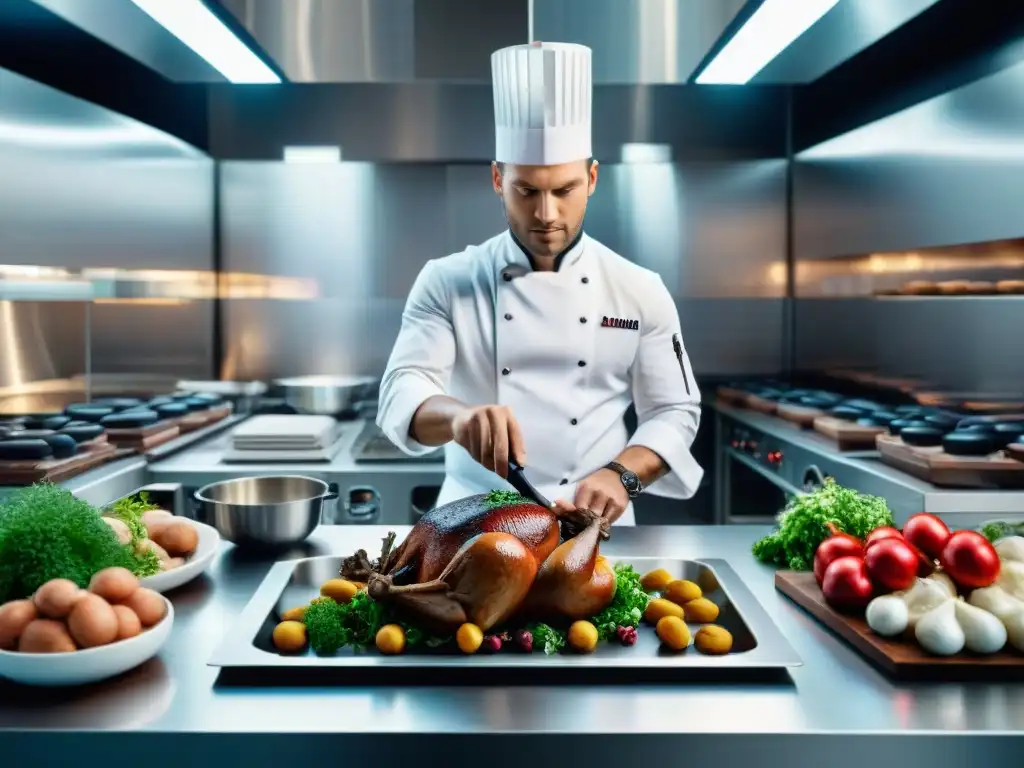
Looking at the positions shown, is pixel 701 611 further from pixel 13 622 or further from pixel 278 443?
pixel 278 443

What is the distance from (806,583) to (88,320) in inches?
101

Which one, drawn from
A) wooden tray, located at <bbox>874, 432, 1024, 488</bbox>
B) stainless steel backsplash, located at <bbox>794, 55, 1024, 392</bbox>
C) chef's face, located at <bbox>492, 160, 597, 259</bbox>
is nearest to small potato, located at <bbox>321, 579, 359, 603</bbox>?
chef's face, located at <bbox>492, 160, 597, 259</bbox>

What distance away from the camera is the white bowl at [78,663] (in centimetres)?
114

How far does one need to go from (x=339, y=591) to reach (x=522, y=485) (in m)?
0.33

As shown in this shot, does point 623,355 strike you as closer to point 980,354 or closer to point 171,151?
point 980,354

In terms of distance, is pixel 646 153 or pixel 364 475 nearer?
pixel 364 475

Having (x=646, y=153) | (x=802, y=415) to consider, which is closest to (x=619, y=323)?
(x=802, y=415)

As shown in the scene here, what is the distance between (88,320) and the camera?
129 inches

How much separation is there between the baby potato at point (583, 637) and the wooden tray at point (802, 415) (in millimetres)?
2463

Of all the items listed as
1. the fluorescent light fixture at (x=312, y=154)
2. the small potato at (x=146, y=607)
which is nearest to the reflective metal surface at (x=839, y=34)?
the small potato at (x=146, y=607)

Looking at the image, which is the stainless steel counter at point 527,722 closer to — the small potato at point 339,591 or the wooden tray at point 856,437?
the small potato at point 339,591

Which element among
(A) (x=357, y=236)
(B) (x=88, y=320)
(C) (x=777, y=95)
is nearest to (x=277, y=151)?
(A) (x=357, y=236)

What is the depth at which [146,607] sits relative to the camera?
1.25 metres

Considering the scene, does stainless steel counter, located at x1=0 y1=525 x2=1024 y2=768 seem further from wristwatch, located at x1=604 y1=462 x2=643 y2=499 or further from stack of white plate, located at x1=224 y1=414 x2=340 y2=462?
stack of white plate, located at x1=224 y1=414 x2=340 y2=462
